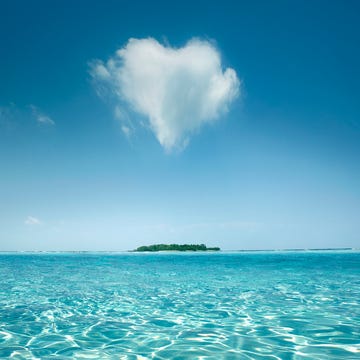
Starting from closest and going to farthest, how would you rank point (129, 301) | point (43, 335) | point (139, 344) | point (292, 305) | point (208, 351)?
point (208, 351) < point (139, 344) < point (43, 335) < point (292, 305) < point (129, 301)

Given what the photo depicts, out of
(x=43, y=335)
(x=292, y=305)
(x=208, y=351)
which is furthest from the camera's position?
(x=292, y=305)

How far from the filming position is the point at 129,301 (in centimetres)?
1259

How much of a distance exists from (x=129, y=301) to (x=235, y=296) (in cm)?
472

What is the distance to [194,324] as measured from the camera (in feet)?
28.9

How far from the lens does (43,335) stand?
7.76 m

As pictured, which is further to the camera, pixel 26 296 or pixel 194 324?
pixel 26 296

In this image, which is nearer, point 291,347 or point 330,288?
point 291,347

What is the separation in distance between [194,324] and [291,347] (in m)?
2.87

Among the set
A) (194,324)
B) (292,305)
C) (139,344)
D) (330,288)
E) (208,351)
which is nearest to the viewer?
(208,351)

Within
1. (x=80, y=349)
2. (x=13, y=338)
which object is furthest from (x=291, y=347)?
(x=13, y=338)

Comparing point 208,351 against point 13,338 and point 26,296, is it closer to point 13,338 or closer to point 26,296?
point 13,338

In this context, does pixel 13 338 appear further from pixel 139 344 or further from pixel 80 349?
pixel 139 344

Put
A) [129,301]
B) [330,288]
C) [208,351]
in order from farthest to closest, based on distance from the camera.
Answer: [330,288] → [129,301] → [208,351]

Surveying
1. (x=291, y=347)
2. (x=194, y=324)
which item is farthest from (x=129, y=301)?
(x=291, y=347)
